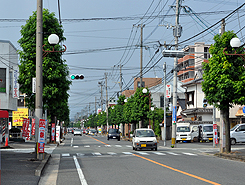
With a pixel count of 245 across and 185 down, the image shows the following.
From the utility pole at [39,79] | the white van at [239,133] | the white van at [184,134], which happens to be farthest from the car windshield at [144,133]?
the white van at [184,134]

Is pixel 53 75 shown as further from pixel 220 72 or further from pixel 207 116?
pixel 207 116

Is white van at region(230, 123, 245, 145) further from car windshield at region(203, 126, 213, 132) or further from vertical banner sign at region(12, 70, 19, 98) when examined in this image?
vertical banner sign at region(12, 70, 19, 98)

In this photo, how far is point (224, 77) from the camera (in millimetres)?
22094

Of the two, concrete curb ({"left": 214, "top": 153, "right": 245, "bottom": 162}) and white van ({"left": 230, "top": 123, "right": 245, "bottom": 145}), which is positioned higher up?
white van ({"left": 230, "top": 123, "right": 245, "bottom": 145})

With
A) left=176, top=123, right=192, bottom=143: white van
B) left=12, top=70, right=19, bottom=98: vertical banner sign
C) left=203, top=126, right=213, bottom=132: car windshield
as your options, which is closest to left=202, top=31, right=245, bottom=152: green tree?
left=12, top=70, right=19, bottom=98: vertical banner sign

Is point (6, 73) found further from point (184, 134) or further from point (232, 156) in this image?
point (184, 134)

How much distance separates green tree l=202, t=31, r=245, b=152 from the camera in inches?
872

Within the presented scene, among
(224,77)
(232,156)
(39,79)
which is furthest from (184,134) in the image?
(39,79)

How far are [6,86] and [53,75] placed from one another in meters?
10.2

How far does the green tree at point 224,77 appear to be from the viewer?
2214cm

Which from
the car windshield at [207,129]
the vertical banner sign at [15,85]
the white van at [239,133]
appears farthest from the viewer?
the car windshield at [207,129]

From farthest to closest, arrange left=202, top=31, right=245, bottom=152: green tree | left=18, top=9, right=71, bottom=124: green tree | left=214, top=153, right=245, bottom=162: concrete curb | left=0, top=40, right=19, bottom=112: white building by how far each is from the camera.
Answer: left=0, top=40, right=19, bottom=112: white building
left=18, top=9, right=71, bottom=124: green tree
left=202, top=31, right=245, bottom=152: green tree
left=214, top=153, right=245, bottom=162: concrete curb

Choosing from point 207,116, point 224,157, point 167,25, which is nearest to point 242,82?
point 224,157

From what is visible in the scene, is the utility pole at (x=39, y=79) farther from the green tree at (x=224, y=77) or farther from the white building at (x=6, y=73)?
the white building at (x=6, y=73)
